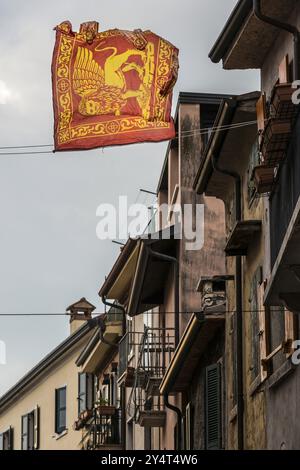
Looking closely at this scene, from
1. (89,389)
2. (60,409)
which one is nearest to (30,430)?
(60,409)

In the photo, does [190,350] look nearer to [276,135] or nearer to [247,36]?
[247,36]

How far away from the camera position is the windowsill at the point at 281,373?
18844 millimetres

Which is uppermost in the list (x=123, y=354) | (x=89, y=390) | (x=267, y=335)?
(x=89, y=390)

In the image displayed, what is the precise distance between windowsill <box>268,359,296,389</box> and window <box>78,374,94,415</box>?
35165mm

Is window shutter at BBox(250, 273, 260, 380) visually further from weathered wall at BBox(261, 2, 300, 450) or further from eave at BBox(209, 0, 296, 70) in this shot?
eave at BBox(209, 0, 296, 70)

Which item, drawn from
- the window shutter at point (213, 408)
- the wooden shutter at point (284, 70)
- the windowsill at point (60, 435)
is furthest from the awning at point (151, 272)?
the windowsill at point (60, 435)

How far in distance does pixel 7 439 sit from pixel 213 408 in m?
41.3

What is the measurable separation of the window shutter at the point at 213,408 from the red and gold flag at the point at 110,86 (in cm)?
722

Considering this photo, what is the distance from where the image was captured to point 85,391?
56344 mm

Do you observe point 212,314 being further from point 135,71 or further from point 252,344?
point 135,71

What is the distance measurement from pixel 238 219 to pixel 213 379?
3.88 meters

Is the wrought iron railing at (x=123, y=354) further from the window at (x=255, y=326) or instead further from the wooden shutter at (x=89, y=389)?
the window at (x=255, y=326)
